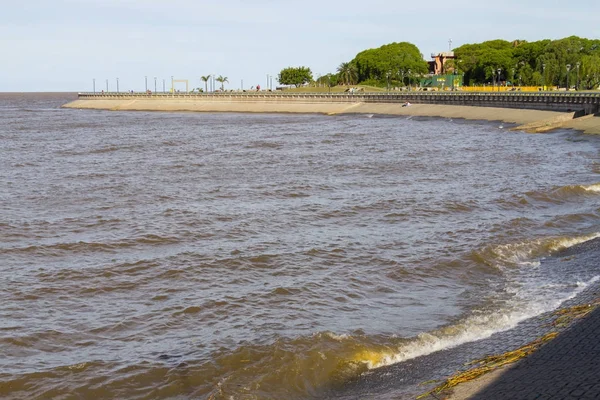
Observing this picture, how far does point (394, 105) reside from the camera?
4451 inches

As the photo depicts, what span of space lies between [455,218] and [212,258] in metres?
9.64

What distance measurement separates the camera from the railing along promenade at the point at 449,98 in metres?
73.8

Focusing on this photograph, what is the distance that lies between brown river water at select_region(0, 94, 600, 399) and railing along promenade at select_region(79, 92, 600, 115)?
36738 millimetres

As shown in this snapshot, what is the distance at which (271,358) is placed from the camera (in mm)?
Answer: 13070

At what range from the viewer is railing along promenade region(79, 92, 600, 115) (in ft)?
242

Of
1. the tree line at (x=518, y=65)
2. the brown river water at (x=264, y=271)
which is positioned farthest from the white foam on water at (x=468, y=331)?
the tree line at (x=518, y=65)

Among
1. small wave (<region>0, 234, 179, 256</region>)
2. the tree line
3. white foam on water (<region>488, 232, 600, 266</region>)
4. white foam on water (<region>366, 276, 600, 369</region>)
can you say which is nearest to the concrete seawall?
the tree line

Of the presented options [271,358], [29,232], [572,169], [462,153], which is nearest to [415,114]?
[462,153]

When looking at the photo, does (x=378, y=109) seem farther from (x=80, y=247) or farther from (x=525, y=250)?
(x=80, y=247)

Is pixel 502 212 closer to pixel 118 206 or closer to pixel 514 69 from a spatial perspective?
pixel 118 206

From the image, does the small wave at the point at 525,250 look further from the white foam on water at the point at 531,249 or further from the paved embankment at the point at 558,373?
the paved embankment at the point at 558,373

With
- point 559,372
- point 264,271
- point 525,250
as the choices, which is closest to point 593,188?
point 525,250

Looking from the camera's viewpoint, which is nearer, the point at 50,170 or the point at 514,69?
the point at 50,170

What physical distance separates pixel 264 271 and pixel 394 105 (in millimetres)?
96941
